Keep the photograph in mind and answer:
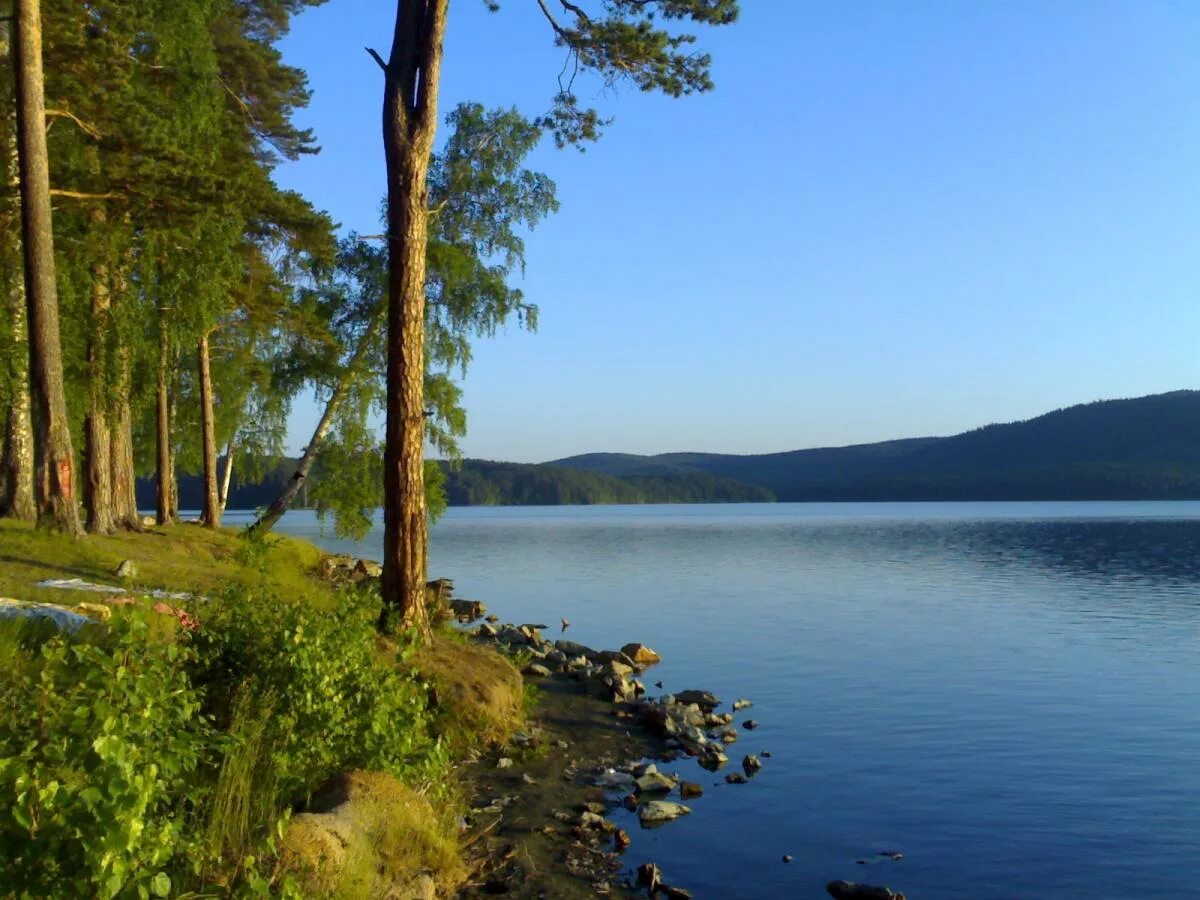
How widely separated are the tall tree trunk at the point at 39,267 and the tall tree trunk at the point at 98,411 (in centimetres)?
473

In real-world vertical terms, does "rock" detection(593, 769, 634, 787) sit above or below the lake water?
above

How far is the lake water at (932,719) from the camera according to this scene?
412 inches

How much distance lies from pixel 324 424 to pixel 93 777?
24.4 meters

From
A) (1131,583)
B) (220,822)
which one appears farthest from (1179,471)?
(220,822)

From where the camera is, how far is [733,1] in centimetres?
1421

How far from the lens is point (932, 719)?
16.9m

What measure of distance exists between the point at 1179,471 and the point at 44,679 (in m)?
218

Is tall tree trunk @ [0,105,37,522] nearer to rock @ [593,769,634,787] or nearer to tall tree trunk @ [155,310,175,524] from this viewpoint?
tall tree trunk @ [155,310,175,524]

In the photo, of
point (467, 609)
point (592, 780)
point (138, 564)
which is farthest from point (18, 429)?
point (467, 609)


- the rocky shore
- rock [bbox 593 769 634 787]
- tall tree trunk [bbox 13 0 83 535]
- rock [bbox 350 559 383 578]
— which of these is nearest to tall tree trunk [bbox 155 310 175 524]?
rock [bbox 350 559 383 578]

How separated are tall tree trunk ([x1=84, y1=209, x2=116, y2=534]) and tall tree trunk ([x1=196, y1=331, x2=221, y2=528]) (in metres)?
7.44

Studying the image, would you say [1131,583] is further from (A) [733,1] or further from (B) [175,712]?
(B) [175,712]

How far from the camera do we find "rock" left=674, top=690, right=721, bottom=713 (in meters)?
17.2

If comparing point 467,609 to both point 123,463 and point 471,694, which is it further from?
point 471,694
